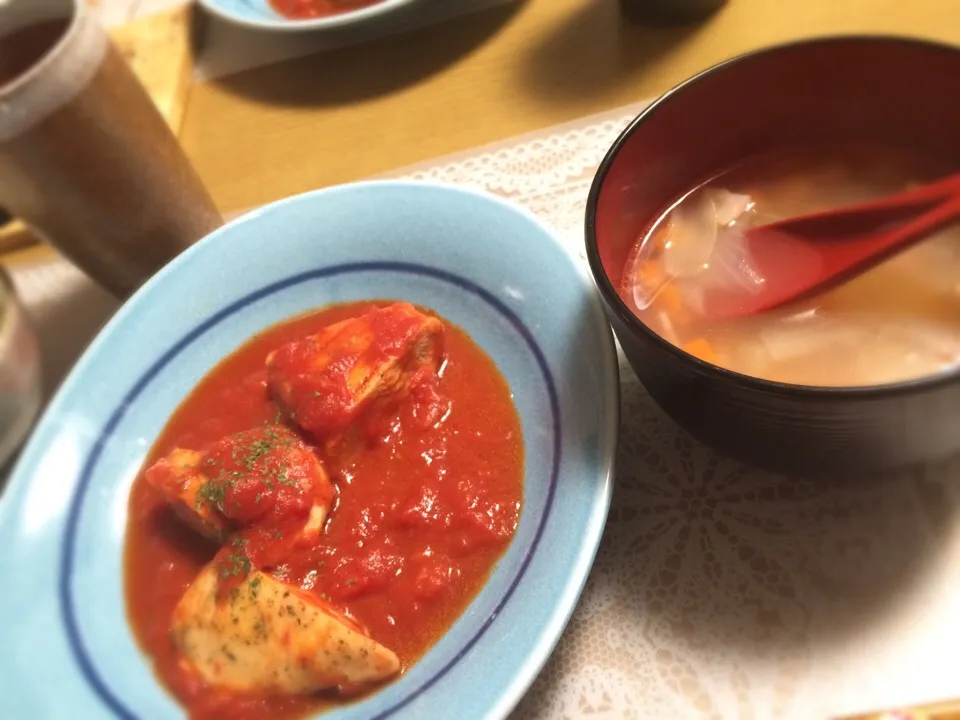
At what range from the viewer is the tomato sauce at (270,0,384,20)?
1.88m

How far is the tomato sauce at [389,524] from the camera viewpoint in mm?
1027

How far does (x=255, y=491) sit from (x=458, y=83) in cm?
108

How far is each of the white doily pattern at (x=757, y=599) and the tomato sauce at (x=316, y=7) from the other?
52.7 inches

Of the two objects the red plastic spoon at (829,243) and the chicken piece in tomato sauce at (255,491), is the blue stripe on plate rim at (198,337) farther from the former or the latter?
the red plastic spoon at (829,243)

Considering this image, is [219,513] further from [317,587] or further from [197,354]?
[197,354]

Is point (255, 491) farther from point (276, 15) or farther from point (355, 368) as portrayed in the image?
point (276, 15)

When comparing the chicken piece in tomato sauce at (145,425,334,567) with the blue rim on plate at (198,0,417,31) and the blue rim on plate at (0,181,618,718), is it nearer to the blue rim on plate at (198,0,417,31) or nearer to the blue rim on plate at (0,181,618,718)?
the blue rim on plate at (0,181,618,718)

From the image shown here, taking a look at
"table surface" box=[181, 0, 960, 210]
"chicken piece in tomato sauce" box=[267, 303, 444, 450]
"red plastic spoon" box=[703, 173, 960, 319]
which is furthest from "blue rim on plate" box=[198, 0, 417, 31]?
"red plastic spoon" box=[703, 173, 960, 319]

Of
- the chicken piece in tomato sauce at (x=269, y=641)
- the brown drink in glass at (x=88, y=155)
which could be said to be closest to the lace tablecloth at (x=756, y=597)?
the chicken piece in tomato sauce at (x=269, y=641)

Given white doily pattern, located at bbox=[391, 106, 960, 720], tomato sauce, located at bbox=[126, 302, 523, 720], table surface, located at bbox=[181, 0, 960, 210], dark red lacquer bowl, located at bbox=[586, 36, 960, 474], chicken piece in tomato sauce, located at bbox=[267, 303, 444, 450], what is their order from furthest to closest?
table surface, located at bbox=[181, 0, 960, 210]
chicken piece in tomato sauce, located at bbox=[267, 303, 444, 450]
tomato sauce, located at bbox=[126, 302, 523, 720]
white doily pattern, located at bbox=[391, 106, 960, 720]
dark red lacquer bowl, located at bbox=[586, 36, 960, 474]

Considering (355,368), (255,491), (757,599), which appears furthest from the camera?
(355,368)

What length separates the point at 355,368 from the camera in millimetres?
1223

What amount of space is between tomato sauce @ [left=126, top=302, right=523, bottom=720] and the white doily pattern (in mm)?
159

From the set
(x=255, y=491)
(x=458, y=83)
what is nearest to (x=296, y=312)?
(x=255, y=491)
